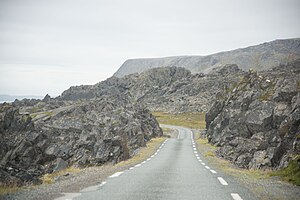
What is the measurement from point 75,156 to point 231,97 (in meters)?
23.4

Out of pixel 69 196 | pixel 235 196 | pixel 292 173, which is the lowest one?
pixel 292 173

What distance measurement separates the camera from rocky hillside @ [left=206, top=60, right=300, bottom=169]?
18.6 metres

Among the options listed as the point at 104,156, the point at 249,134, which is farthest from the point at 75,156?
the point at 249,134

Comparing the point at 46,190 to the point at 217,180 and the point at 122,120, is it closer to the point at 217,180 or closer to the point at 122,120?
the point at 217,180

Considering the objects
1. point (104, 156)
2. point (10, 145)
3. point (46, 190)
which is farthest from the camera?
point (10, 145)

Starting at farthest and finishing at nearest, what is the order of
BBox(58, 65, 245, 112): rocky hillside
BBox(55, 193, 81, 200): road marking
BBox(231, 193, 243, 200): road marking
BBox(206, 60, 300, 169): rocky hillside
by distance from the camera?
BBox(58, 65, 245, 112): rocky hillside < BBox(206, 60, 300, 169): rocky hillside < BBox(231, 193, 243, 200): road marking < BBox(55, 193, 81, 200): road marking

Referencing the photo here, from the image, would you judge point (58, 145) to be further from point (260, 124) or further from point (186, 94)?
point (186, 94)

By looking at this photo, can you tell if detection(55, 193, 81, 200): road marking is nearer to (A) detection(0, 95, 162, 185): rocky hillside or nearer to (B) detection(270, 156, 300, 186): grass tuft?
(A) detection(0, 95, 162, 185): rocky hillside

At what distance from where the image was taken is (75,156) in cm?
3328

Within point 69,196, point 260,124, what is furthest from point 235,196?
point 260,124

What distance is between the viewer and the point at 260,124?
27.9 meters

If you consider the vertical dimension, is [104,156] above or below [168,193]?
below

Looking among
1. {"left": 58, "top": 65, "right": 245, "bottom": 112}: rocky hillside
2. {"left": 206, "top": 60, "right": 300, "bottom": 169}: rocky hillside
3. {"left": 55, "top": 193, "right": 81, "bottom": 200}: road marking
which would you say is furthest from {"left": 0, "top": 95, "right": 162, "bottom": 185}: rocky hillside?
{"left": 58, "top": 65, "right": 245, "bottom": 112}: rocky hillside

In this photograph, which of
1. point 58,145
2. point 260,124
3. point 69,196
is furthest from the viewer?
point 58,145
